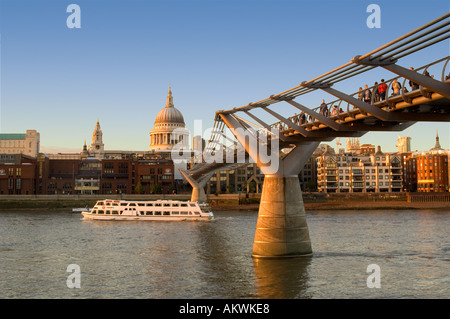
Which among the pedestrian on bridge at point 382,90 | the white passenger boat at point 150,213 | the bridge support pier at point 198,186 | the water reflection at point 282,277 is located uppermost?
the pedestrian on bridge at point 382,90

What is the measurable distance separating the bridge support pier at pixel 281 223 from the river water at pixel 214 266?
0.83 meters

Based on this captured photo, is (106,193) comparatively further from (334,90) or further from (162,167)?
(334,90)

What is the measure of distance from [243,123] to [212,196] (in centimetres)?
8389

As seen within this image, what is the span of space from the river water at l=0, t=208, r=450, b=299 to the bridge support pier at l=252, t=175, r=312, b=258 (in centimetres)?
83

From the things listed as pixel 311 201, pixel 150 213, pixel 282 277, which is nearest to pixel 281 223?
pixel 282 277

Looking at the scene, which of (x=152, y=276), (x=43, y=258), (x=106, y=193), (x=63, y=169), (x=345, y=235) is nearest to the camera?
(x=152, y=276)

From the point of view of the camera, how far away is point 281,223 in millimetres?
32969

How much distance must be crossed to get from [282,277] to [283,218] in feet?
17.3

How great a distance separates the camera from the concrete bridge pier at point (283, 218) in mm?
33031

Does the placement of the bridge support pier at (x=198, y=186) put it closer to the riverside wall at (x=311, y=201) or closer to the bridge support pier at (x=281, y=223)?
the riverside wall at (x=311, y=201)

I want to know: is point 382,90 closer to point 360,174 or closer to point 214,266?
point 214,266

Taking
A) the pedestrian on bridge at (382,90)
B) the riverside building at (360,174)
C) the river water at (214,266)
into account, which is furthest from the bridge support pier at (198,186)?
the pedestrian on bridge at (382,90)

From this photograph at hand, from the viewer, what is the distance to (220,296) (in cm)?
2503
